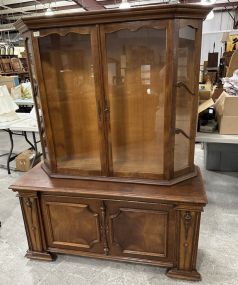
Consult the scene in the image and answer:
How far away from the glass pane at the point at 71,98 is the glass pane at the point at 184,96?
1.67 feet

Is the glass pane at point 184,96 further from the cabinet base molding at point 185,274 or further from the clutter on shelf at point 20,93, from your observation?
the clutter on shelf at point 20,93

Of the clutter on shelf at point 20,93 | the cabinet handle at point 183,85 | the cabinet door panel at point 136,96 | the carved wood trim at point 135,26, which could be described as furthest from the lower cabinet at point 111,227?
the clutter on shelf at point 20,93

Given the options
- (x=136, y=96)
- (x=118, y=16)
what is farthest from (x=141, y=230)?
(x=118, y=16)

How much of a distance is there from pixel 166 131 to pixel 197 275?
0.98 metres

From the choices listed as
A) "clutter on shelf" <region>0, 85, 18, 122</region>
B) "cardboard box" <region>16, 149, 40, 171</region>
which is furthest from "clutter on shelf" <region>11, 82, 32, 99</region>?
"cardboard box" <region>16, 149, 40, 171</region>

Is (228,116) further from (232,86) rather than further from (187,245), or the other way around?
(187,245)

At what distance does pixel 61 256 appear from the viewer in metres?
1.85

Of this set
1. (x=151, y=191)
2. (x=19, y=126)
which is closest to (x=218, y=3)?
(x=19, y=126)

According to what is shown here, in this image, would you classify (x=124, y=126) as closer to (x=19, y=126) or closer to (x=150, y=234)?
(x=150, y=234)

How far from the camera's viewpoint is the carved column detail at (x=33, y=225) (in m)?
1.63

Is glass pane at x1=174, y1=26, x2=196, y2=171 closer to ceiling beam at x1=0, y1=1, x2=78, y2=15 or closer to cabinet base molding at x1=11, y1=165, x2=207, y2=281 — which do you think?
cabinet base molding at x1=11, y1=165, x2=207, y2=281

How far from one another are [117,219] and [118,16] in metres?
1.18

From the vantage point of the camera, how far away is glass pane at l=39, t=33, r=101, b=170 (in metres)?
1.45

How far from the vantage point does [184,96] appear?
1432 mm
